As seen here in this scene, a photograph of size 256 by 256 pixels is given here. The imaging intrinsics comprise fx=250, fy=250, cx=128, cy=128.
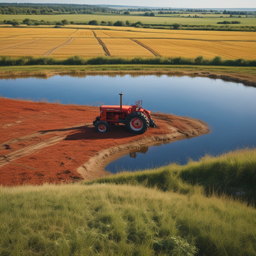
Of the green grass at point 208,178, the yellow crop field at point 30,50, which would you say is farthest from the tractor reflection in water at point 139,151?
the yellow crop field at point 30,50

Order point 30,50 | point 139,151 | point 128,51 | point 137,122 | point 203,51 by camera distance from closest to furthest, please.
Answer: point 139,151 < point 137,122 < point 128,51 < point 30,50 < point 203,51

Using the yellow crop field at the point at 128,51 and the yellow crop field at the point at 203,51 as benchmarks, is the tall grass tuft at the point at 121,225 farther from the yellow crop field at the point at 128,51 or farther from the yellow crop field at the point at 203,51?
the yellow crop field at the point at 203,51

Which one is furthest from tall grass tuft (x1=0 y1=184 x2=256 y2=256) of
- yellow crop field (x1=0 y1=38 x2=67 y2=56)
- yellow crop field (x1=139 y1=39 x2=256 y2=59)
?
yellow crop field (x1=0 y1=38 x2=67 y2=56)

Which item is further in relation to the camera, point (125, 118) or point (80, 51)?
point (80, 51)

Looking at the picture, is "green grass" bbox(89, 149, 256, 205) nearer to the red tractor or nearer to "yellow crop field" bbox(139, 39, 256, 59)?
the red tractor

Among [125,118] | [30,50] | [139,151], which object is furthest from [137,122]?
[30,50]

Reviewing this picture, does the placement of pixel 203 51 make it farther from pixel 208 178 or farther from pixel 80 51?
pixel 208 178
